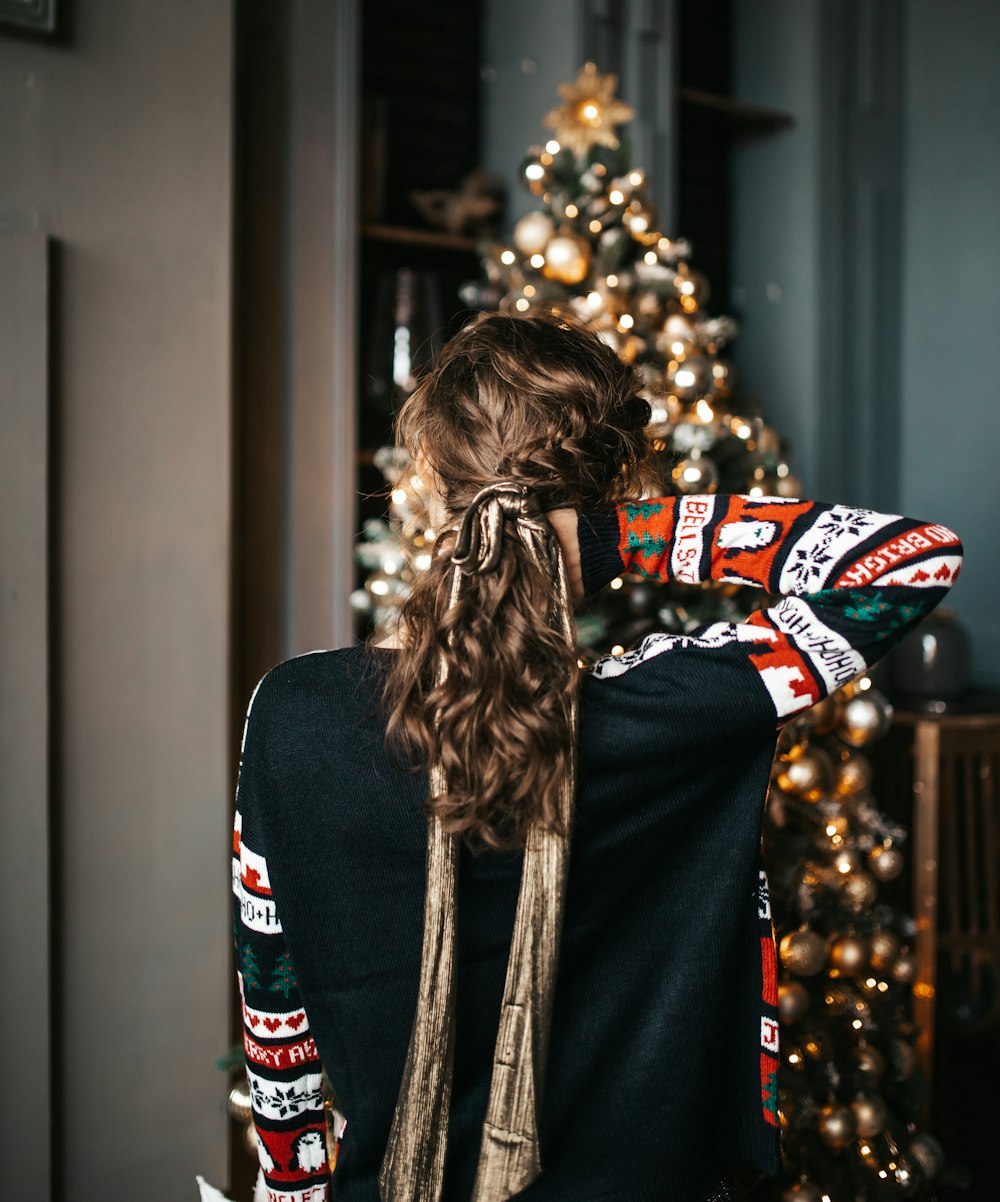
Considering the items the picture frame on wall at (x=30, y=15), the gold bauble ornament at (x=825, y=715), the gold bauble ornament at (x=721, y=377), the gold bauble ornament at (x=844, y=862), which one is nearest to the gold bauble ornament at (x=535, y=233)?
the gold bauble ornament at (x=721, y=377)

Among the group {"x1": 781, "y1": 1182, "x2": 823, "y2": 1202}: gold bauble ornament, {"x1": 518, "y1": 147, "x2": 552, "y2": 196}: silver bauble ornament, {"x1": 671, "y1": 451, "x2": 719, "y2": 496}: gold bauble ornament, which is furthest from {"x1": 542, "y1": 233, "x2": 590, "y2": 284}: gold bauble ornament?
{"x1": 781, "y1": 1182, "x2": 823, "y2": 1202}: gold bauble ornament

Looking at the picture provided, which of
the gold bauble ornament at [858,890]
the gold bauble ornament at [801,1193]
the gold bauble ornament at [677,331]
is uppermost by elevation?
the gold bauble ornament at [677,331]

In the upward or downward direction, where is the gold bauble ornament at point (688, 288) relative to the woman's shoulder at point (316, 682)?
upward

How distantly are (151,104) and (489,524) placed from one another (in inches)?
59.3

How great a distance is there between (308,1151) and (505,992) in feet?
1.15

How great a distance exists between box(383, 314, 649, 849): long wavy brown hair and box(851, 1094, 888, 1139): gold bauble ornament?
1387 millimetres

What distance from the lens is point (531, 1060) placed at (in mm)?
836

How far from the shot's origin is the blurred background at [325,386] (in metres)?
1.83

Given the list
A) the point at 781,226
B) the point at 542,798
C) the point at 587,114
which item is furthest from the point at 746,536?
the point at 781,226

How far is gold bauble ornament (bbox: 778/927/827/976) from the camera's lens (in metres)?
1.79

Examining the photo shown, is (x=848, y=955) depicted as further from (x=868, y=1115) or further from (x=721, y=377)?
(x=721, y=377)

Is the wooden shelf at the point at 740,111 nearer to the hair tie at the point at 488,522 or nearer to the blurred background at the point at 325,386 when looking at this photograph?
the blurred background at the point at 325,386

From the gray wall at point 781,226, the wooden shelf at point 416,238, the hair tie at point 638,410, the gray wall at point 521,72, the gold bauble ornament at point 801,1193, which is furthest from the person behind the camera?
the gray wall at point 781,226

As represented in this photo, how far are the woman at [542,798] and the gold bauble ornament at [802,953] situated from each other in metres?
0.89
